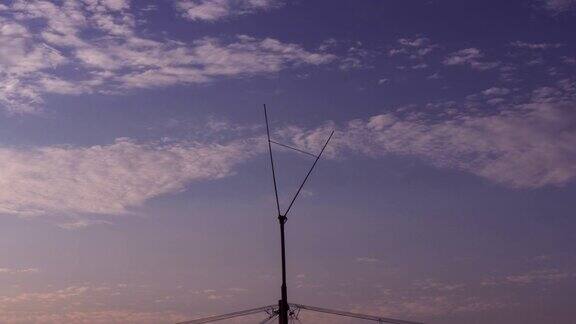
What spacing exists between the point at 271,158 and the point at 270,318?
13850 mm

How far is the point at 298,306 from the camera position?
365 feet

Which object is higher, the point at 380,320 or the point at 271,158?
the point at 271,158

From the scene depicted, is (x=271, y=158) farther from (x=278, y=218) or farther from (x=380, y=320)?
(x=380, y=320)

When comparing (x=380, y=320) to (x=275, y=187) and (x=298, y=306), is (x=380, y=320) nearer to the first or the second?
(x=298, y=306)

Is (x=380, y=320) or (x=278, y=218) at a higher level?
(x=278, y=218)

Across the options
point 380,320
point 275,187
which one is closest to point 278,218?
point 275,187

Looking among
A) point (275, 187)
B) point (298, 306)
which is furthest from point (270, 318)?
point (275, 187)

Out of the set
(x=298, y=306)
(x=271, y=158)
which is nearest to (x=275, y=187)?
(x=271, y=158)

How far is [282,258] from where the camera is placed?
111875 millimetres

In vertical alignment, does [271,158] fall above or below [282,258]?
above

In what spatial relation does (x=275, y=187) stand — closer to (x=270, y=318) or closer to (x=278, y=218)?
(x=278, y=218)

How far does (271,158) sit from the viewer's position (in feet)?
363

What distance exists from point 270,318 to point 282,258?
5621mm

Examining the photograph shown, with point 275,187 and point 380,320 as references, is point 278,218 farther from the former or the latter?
point 380,320
